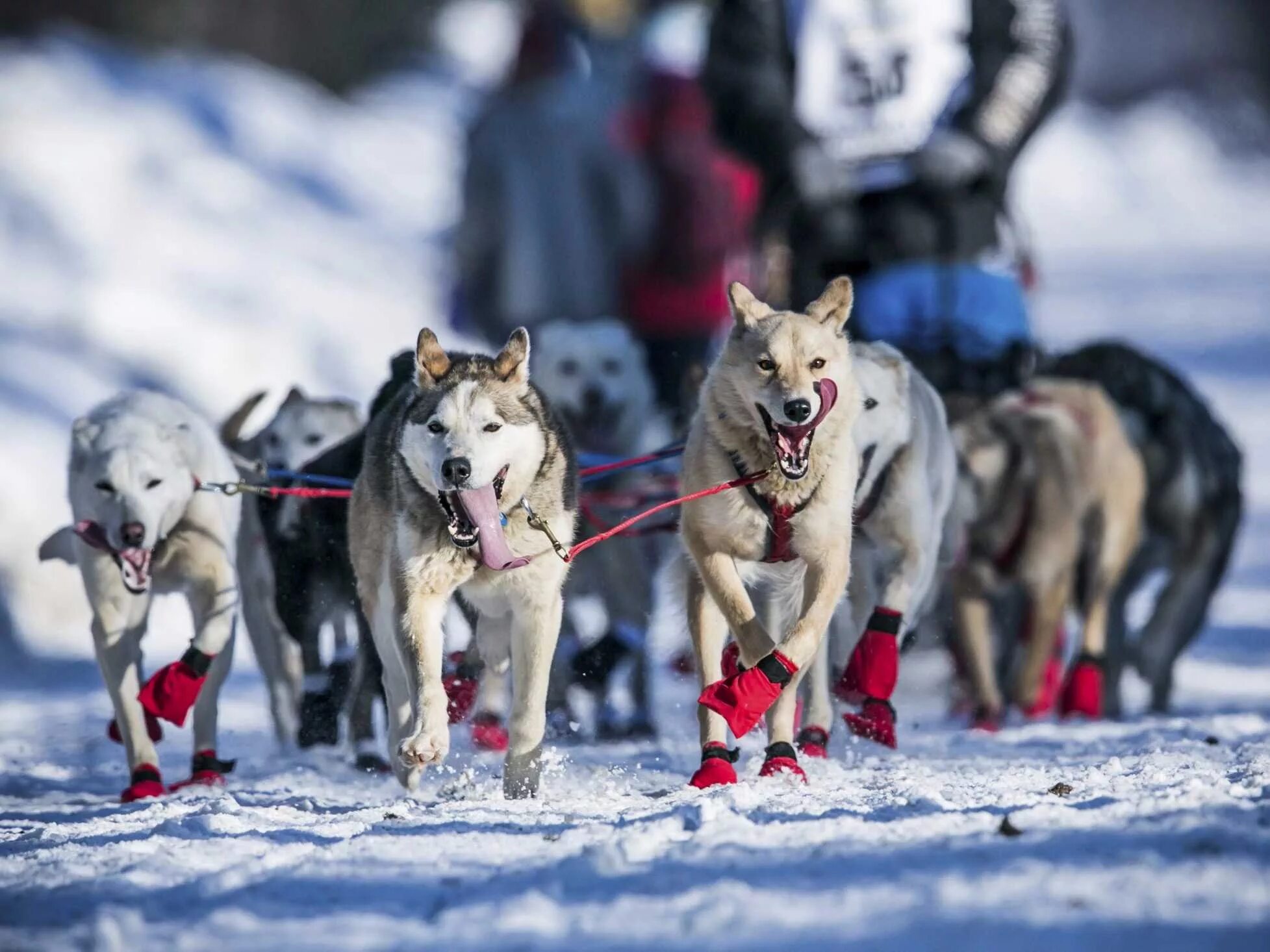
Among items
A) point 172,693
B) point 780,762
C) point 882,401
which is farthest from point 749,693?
point 172,693

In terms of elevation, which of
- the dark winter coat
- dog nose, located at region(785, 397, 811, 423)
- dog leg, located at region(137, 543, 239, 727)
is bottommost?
dog leg, located at region(137, 543, 239, 727)

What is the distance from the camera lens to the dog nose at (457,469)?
4062 millimetres

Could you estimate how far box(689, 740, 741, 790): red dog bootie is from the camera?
4223 millimetres

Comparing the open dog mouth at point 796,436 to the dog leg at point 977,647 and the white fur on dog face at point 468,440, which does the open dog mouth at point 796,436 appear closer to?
the white fur on dog face at point 468,440

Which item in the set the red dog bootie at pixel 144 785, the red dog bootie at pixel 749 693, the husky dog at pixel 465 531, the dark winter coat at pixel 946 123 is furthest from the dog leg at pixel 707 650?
the dark winter coat at pixel 946 123

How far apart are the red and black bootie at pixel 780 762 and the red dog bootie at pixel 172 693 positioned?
4.73ft

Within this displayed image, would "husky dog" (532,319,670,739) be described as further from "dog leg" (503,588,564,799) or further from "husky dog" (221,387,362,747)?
"dog leg" (503,588,564,799)

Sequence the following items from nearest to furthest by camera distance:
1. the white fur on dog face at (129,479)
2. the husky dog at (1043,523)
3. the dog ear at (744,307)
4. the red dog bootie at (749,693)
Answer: the red dog bootie at (749,693) < the dog ear at (744,307) < the white fur on dog face at (129,479) < the husky dog at (1043,523)

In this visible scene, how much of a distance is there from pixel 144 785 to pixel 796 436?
6.14ft

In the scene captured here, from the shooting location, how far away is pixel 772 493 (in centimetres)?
434

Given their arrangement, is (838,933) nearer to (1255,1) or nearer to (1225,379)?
(1225,379)

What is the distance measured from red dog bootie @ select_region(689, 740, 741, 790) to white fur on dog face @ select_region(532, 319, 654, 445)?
242cm

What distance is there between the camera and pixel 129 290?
478 inches

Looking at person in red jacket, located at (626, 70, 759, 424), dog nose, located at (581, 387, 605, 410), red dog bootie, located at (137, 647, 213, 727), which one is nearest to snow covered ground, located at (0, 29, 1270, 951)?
red dog bootie, located at (137, 647, 213, 727)
